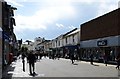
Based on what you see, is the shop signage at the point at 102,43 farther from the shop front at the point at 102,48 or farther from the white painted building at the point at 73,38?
the white painted building at the point at 73,38

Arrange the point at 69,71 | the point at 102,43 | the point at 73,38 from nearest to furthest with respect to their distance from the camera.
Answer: the point at 69,71
the point at 102,43
the point at 73,38

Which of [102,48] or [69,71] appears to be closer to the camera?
[69,71]

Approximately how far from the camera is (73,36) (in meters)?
85.2

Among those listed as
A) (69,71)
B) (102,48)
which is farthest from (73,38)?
(69,71)

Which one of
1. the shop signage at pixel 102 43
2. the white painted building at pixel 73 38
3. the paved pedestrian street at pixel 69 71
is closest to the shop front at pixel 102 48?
the shop signage at pixel 102 43

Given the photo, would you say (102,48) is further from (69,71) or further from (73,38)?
(73,38)

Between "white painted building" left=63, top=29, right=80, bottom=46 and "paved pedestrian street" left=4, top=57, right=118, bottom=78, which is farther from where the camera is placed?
"white painted building" left=63, top=29, right=80, bottom=46

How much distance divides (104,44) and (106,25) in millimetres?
2941

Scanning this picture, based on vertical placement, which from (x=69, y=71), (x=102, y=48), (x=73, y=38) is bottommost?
(x=69, y=71)

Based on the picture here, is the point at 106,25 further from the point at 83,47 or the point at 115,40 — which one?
the point at 83,47

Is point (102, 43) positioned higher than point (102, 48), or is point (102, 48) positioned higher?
point (102, 43)

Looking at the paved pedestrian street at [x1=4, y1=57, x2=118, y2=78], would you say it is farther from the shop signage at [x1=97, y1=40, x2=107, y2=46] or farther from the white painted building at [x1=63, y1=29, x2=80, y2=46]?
the white painted building at [x1=63, y1=29, x2=80, y2=46]

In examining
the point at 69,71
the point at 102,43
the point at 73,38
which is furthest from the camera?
the point at 73,38

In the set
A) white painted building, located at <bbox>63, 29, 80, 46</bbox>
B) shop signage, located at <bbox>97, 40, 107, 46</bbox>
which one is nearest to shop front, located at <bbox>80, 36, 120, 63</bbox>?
shop signage, located at <bbox>97, 40, 107, 46</bbox>
